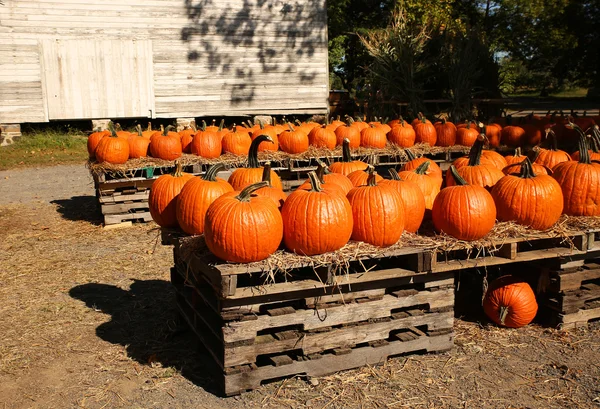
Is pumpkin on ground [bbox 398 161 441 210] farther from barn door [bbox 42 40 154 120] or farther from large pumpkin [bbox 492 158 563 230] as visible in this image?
barn door [bbox 42 40 154 120]

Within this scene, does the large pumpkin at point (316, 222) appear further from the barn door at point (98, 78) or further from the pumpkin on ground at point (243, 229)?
the barn door at point (98, 78)

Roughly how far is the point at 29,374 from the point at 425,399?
2.71 m

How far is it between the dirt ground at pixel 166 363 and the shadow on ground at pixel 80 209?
2617 mm

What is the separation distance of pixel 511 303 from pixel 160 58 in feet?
47.4

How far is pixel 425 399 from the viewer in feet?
12.7

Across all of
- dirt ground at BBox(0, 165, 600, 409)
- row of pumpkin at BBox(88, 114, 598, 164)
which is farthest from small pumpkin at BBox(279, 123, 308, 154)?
dirt ground at BBox(0, 165, 600, 409)

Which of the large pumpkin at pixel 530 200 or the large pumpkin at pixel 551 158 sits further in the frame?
the large pumpkin at pixel 551 158

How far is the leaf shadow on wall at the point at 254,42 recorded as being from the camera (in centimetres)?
1761

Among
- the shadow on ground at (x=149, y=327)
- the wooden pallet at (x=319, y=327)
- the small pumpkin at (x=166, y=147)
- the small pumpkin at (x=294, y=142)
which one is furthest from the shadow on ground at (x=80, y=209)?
the wooden pallet at (x=319, y=327)

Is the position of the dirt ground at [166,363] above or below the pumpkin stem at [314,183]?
below

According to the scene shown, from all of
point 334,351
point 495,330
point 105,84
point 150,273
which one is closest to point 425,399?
point 334,351

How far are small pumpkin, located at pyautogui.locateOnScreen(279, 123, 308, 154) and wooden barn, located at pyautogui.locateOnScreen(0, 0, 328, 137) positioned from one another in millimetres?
8662

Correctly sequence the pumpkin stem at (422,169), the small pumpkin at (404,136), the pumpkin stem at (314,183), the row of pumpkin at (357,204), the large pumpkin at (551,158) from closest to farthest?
1. the row of pumpkin at (357,204)
2. the pumpkin stem at (314,183)
3. the pumpkin stem at (422,169)
4. the large pumpkin at (551,158)
5. the small pumpkin at (404,136)

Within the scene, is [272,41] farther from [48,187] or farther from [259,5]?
[48,187]
